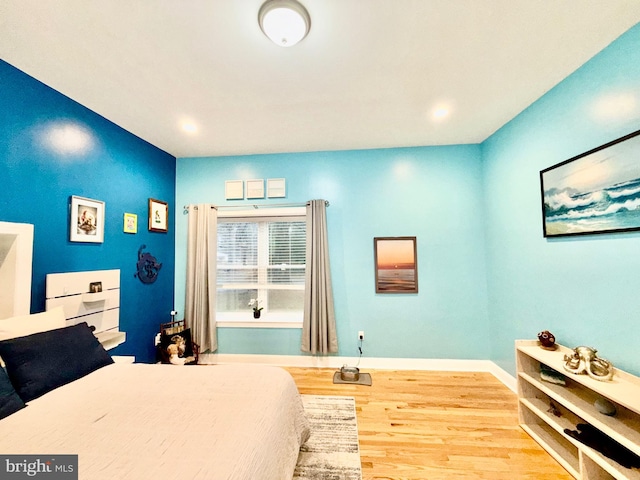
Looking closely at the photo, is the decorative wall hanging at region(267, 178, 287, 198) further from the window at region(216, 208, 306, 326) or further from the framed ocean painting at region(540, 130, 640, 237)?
the framed ocean painting at region(540, 130, 640, 237)

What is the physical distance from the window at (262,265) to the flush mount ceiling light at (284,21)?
2.09 m

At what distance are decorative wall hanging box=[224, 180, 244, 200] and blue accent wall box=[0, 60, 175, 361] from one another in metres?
0.77

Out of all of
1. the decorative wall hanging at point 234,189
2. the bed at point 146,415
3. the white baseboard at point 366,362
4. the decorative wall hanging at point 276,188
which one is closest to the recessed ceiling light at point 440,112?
the decorative wall hanging at point 276,188

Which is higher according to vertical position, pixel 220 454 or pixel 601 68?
pixel 601 68

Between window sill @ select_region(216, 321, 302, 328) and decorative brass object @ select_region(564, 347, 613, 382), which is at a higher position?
decorative brass object @ select_region(564, 347, 613, 382)

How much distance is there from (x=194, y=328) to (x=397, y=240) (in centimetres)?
281

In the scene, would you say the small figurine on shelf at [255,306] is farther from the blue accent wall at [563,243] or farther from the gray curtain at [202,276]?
the blue accent wall at [563,243]

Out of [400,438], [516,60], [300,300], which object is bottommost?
[400,438]

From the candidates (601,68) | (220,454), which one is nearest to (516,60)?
(601,68)

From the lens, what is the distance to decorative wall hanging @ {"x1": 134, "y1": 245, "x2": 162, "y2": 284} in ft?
9.20

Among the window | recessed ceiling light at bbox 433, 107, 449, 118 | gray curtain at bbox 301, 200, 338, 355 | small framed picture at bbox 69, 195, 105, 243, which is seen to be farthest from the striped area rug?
recessed ceiling light at bbox 433, 107, 449, 118

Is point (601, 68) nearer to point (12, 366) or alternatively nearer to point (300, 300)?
point (300, 300)

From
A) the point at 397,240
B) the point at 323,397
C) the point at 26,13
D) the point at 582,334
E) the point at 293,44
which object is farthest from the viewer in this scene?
the point at 397,240

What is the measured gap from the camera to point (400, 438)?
1912 mm
